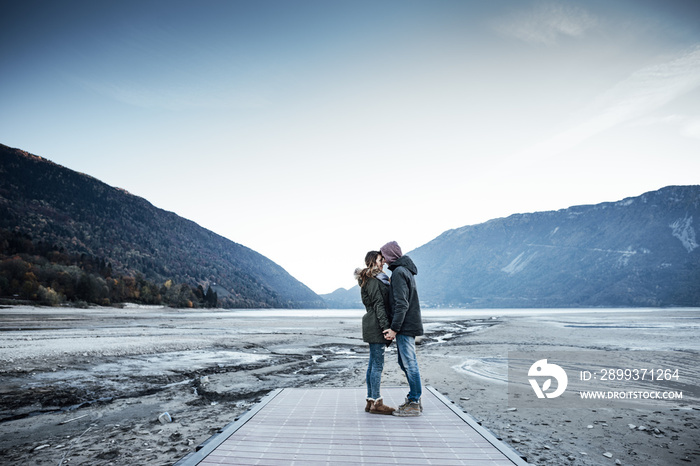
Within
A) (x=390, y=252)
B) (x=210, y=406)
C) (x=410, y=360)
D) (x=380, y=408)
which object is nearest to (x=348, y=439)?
(x=380, y=408)

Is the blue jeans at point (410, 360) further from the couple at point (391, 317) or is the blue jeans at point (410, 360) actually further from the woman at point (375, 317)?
the woman at point (375, 317)

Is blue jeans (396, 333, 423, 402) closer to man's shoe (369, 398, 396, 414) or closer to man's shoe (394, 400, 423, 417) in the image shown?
man's shoe (394, 400, 423, 417)

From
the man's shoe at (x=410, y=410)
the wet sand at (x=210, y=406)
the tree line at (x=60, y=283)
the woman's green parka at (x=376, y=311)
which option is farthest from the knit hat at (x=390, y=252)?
the tree line at (x=60, y=283)

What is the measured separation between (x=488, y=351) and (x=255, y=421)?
1522 centimetres

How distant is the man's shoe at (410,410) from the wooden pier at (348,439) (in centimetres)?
9

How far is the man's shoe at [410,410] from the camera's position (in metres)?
5.67

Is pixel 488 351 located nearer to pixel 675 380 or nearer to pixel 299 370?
pixel 675 380

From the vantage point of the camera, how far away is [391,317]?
5.77 metres

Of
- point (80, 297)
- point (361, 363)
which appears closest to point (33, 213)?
point (80, 297)

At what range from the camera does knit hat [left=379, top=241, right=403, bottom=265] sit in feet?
19.3

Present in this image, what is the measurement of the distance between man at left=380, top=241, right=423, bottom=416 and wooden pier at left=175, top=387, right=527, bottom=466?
27 centimetres

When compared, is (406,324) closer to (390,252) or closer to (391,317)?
(391,317)

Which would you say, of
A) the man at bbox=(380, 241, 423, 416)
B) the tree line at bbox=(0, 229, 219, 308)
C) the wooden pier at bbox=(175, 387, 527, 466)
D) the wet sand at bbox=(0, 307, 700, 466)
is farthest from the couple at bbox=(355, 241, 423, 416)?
the tree line at bbox=(0, 229, 219, 308)

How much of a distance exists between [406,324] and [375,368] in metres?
0.90
